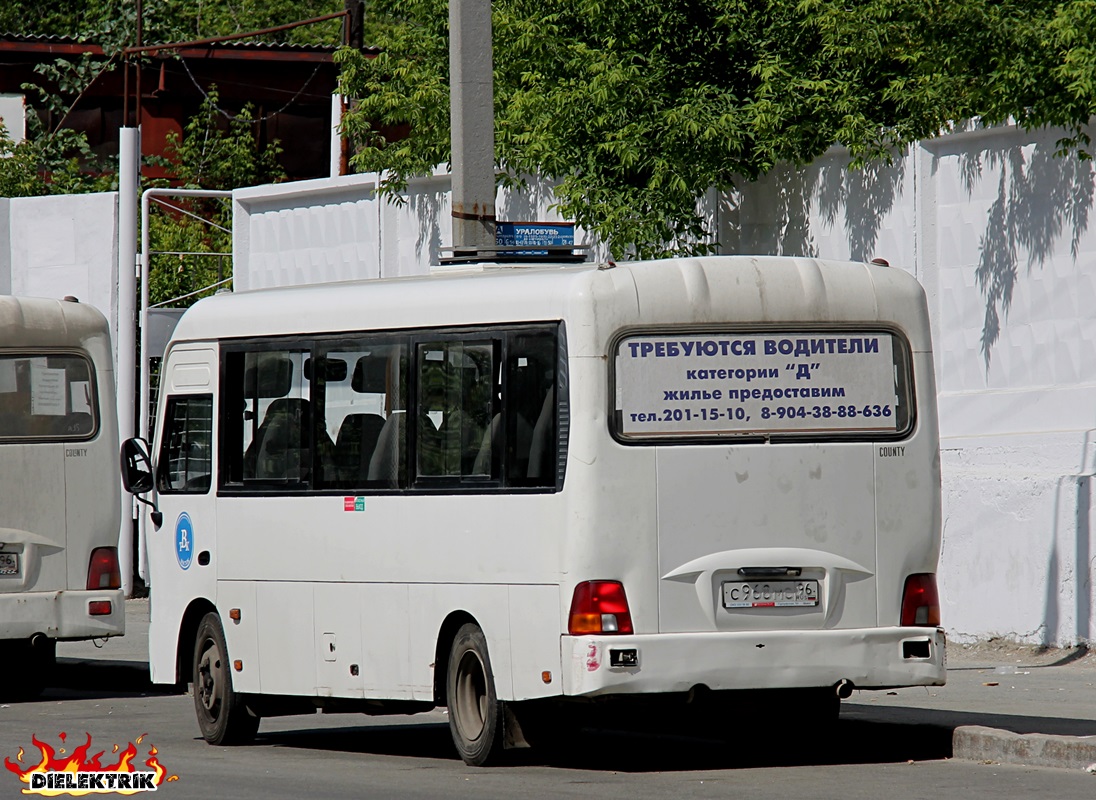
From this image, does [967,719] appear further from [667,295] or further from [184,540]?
[184,540]

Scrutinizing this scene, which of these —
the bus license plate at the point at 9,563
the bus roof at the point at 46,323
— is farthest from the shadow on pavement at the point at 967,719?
the bus roof at the point at 46,323

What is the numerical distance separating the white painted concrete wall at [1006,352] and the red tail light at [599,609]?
6.48 m

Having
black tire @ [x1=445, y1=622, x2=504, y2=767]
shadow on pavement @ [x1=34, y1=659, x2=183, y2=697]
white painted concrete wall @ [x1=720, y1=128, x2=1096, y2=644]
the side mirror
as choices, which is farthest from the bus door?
white painted concrete wall @ [x1=720, y1=128, x2=1096, y2=644]

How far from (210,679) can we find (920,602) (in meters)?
4.65

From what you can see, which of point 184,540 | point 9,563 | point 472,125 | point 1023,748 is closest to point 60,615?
point 9,563

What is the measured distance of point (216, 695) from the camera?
1357cm

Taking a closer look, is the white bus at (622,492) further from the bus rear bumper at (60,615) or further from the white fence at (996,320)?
the white fence at (996,320)

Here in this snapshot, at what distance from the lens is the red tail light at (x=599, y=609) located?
429 inches

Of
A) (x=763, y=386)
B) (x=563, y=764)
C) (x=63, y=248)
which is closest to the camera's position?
(x=763, y=386)

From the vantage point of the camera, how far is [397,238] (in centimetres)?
2486

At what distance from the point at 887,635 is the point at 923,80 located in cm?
807

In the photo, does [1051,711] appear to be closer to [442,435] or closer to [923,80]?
[442,435]

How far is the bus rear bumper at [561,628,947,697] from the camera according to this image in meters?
10.8

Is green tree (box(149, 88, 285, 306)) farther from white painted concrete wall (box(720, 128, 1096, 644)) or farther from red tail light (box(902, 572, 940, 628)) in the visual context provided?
red tail light (box(902, 572, 940, 628))
